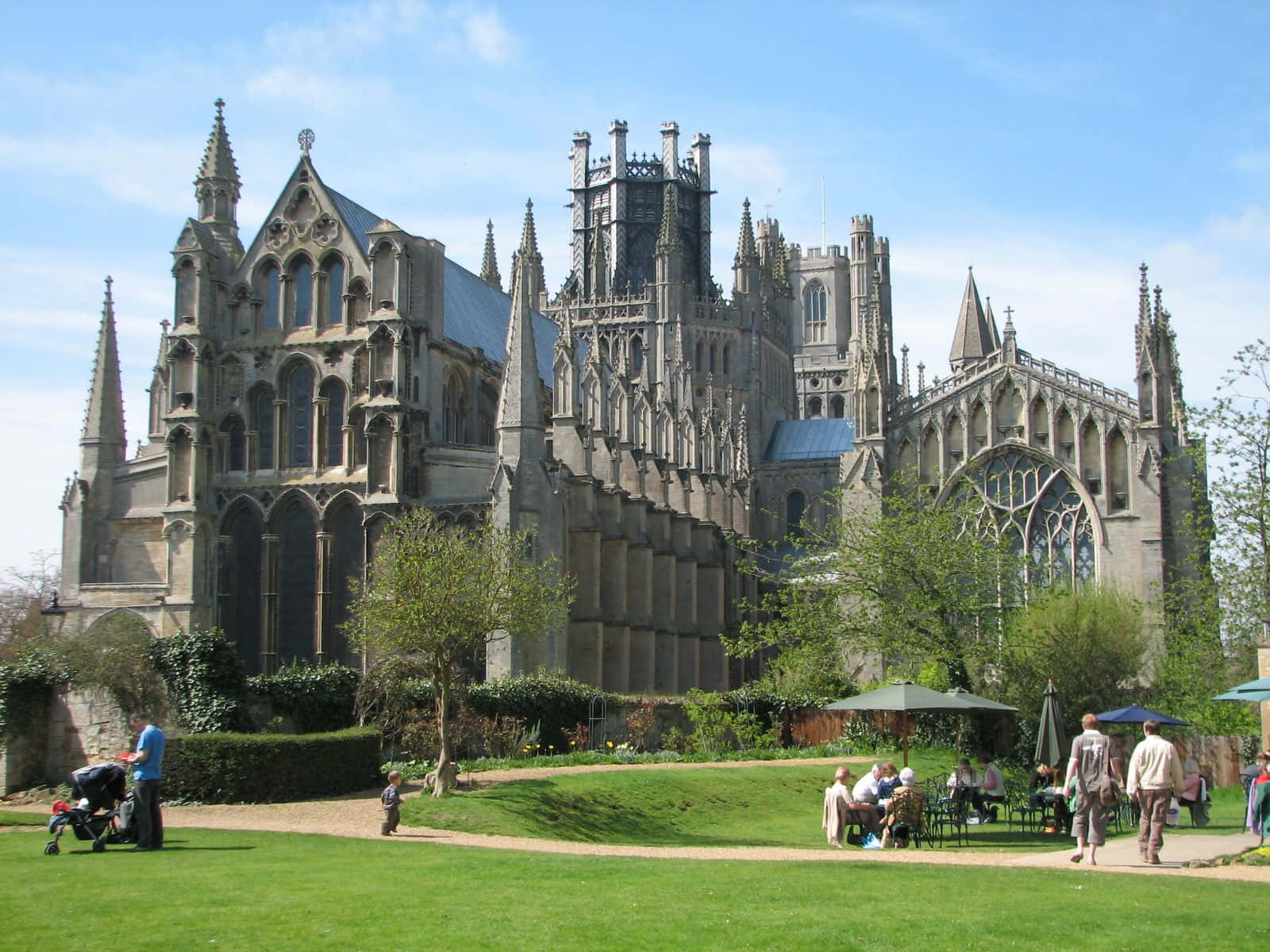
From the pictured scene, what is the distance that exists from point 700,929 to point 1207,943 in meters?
4.41

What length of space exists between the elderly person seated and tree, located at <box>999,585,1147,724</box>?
16.1m

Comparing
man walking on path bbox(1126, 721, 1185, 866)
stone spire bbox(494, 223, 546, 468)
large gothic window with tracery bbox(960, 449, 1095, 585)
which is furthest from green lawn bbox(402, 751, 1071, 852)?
large gothic window with tracery bbox(960, 449, 1095, 585)

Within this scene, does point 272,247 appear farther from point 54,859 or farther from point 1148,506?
point 54,859

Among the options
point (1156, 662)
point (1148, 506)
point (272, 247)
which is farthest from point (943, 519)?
point (272, 247)

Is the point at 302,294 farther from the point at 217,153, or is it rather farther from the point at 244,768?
the point at 244,768

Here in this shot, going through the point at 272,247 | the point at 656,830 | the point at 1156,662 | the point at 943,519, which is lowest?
the point at 656,830

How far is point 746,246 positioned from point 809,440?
39.3 feet

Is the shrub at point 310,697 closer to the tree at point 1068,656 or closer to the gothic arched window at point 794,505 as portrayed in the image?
the tree at point 1068,656

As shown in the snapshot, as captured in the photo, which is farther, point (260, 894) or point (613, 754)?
point (613, 754)

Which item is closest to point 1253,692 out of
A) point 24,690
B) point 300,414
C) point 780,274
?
point 24,690

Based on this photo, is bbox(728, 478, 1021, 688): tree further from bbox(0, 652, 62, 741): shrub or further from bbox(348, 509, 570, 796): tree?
bbox(0, 652, 62, 741): shrub

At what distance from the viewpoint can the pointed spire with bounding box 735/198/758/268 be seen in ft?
281

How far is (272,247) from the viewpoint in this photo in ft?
163

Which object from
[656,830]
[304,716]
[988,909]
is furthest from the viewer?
[304,716]
